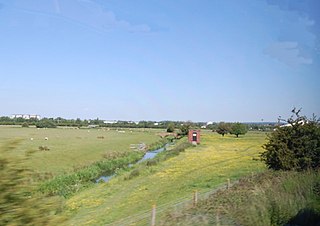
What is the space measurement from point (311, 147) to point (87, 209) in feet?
46.0

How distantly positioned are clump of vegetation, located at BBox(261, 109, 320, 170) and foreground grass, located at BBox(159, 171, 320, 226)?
7.81m

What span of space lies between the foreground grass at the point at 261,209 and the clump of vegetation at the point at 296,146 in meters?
7.81

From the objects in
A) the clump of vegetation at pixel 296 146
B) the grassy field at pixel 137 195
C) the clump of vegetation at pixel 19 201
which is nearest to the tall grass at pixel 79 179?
the grassy field at pixel 137 195

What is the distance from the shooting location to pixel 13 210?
3811 mm

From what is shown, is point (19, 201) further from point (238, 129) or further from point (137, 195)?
point (238, 129)

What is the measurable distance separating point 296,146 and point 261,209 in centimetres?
1262

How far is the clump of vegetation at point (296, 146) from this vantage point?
75.9ft

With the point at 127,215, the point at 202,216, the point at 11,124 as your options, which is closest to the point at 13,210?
the point at 202,216

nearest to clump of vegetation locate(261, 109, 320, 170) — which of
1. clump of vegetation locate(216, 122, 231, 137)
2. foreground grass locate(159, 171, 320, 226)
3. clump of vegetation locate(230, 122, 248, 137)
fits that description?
foreground grass locate(159, 171, 320, 226)

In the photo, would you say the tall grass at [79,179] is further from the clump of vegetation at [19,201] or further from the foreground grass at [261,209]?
the clump of vegetation at [19,201]

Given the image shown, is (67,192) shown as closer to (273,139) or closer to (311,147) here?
(273,139)

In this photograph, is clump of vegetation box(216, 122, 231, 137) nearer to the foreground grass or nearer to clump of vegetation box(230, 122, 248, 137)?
clump of vegetation box(230, 122, 248, 137)

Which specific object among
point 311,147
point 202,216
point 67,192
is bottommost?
point 67,192

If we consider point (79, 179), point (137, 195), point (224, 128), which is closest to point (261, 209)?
point (137, 195)
